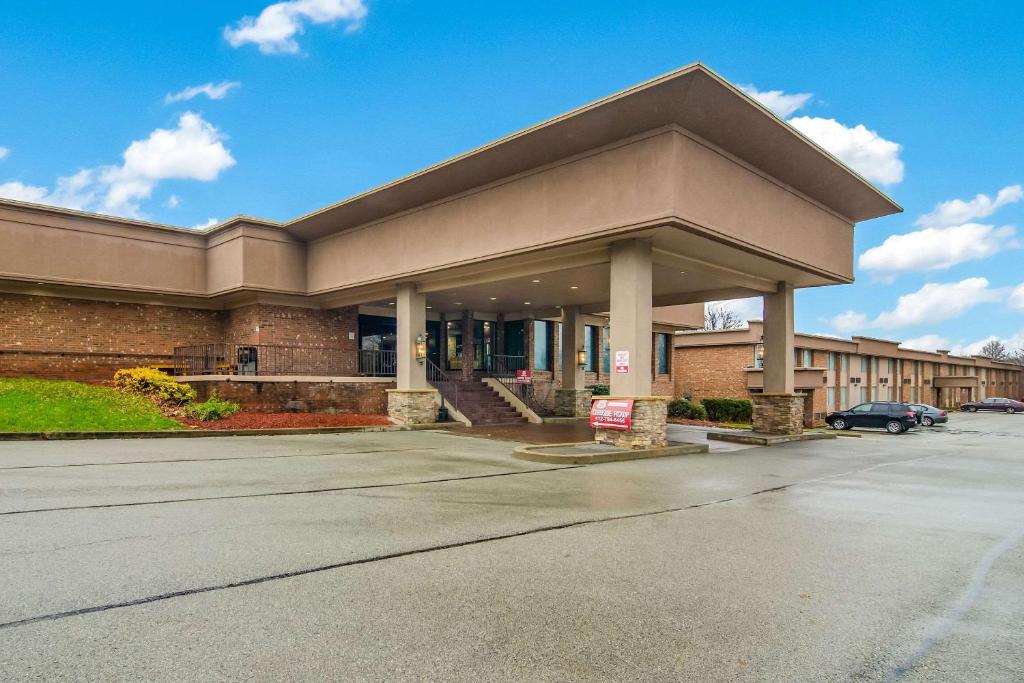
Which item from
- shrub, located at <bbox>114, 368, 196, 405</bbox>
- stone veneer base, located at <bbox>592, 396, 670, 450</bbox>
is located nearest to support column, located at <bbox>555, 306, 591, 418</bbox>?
stone veneer base, located at <bbox>592, 396, 670, 450</bbox>

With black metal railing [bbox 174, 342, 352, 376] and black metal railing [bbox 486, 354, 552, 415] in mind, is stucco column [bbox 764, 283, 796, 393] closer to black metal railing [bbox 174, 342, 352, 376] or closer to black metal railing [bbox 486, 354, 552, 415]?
black metal railing [bbox 486, 354, 552, 415]

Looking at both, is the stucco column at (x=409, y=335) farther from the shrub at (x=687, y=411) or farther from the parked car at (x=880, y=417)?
the parked car at (x=880, y=417)

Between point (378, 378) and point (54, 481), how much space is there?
14.4 m

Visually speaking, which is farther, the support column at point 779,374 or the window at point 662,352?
the window at point 662,352

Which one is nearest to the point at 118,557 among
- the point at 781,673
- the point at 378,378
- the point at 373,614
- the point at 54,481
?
the point at 373,614

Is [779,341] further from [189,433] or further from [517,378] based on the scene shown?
[189,433]

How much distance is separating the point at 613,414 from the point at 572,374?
1236 cm

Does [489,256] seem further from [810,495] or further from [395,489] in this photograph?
[810,495]

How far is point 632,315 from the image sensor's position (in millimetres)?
14836

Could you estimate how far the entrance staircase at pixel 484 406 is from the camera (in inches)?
944

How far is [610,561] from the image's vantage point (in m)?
5.80

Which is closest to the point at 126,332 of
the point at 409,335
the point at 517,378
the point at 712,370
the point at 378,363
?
the point at 378,363

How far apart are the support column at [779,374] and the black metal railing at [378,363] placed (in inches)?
574

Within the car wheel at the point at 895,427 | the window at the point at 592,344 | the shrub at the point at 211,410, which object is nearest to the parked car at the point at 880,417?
the car wheel at the point at 895,427
